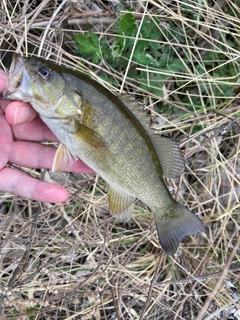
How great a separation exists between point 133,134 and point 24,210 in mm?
1412

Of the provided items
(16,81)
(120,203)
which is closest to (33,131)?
(16,81)

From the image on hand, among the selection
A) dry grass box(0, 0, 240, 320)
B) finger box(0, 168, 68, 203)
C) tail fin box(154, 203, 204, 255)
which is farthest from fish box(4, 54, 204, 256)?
dry grass box(0, 0, 240, 320)

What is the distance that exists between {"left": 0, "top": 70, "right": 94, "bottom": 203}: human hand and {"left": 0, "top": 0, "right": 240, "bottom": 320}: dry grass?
0.49m

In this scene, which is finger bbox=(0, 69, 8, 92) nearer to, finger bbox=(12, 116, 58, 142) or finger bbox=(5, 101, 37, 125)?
finger bbox=(5, 101, 37, 125)

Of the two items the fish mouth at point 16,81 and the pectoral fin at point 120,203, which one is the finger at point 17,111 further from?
the pectoral fin at point 120,203

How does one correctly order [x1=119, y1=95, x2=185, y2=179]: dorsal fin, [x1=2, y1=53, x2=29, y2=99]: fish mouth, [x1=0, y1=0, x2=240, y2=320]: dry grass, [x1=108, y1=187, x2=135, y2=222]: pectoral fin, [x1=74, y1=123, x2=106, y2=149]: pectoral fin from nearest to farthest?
1. [x1=2, y1=53, x2=29, y2=99]: fish mouth
2. [x1=74, y1=123, x2=106, y2=149]: pectoral fin
3. [x1=119, y1=95, x2=185, y2=179]: dorsal fin
4. [x1=108, y1=187, x2=135, y2=222]: pectoral fin
5. [x1=0, y1=0, x2=240, y2=320]: dry grass

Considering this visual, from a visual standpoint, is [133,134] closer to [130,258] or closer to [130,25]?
[130,25]

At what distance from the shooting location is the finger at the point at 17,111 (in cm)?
195

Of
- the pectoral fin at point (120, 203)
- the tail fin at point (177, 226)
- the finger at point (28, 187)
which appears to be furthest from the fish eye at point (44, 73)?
the tail fin at point (177, 226)

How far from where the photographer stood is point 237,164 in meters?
3.08

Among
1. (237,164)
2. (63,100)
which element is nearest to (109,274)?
(237,164)

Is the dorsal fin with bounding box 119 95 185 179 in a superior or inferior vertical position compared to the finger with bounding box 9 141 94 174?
superior

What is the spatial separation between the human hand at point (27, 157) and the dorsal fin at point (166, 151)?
0.50m

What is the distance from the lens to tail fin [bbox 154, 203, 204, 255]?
2.19 metres
